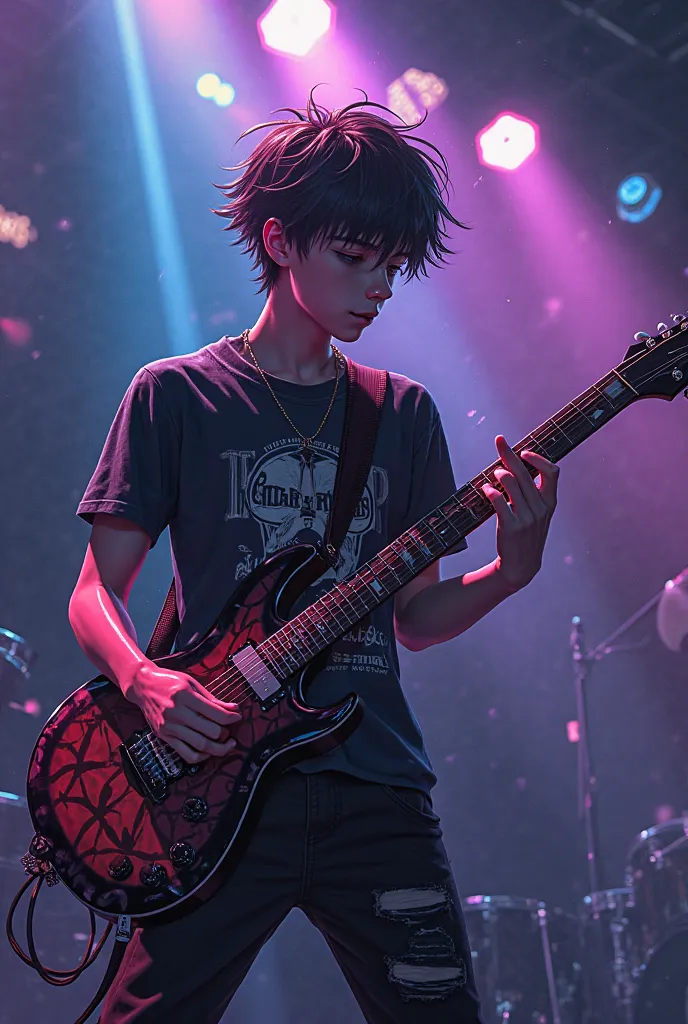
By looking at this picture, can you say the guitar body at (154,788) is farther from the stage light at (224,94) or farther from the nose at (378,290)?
the stage light at (224,94)

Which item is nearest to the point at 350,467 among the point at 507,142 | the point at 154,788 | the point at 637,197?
the point at 154,788

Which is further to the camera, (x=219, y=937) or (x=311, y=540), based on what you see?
(x=311, y=540)

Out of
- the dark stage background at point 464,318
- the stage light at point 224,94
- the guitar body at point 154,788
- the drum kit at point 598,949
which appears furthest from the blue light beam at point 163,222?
the guitar body at point 154,788

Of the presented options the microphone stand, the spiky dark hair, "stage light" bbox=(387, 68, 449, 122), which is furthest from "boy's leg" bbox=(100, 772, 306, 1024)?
"stage light" bbox=(387, 68, 449, 122)

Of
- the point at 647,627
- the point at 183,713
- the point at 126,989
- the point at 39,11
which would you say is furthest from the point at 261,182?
the point at 647,627

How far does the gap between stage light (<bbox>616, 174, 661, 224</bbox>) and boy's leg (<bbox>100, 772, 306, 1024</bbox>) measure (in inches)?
228

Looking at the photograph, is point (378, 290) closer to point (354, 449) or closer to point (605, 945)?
point (354, 449)

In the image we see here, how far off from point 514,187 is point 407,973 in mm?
5731

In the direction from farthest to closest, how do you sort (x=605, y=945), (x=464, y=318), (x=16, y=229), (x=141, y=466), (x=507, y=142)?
(x=464, y=318) → (x=507, y=142) → (x=16, y=229) → (x=605, y=945) → (x=141, y=466)

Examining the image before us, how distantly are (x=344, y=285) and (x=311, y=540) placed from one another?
669 millimetres

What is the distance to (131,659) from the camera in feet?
6.68

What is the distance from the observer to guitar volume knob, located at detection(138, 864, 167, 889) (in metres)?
1.89

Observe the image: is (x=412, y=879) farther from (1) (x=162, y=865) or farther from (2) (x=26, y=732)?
(2) (x=26, y=732)

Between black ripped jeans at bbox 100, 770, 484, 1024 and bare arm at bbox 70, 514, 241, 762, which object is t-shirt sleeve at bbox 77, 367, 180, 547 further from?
black ripped jeans at bbox 100, 770, 484, 1024
